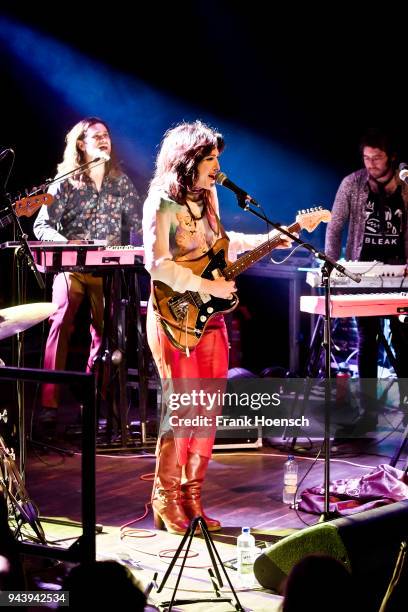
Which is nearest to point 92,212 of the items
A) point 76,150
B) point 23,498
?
point 76,150

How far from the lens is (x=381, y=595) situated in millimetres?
3555

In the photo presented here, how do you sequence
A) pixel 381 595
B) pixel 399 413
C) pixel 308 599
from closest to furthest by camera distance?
pixel 308 599 → pixel 381 595 → pixel 399 413

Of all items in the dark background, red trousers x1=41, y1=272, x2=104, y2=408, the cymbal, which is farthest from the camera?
the dark background

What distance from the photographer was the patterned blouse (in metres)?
7.16

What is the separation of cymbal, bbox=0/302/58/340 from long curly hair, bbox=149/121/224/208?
103cm

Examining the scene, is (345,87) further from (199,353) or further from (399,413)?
(199,353)

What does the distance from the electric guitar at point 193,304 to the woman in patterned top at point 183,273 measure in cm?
4

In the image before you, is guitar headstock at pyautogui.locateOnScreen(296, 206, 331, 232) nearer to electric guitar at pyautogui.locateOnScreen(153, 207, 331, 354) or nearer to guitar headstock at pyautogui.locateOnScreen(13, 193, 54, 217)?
electric guitar at pyautogui.locateOnScreen(153, 207, 331, 354)

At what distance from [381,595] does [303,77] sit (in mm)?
7354

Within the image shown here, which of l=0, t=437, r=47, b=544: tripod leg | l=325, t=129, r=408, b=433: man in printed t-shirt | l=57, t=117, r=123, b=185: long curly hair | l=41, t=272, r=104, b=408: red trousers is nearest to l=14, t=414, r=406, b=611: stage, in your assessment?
l=0, t=437, r=47, b=544: tripod leg

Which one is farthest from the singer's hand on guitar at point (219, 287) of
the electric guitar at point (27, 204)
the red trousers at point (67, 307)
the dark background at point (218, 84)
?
the dark background at point (218, 84)

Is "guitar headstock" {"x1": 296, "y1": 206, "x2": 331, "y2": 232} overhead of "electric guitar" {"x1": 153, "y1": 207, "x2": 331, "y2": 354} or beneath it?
overhead

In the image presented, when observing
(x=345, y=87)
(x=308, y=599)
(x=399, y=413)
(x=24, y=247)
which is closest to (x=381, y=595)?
(x=308, y=599)

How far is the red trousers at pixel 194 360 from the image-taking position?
195 inches
